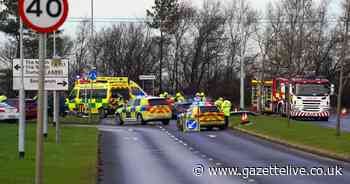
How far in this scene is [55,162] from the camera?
711 inches

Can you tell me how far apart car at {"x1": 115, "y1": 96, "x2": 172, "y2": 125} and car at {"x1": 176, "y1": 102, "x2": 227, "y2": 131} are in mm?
5193

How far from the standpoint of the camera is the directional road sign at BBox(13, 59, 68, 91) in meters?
20.1

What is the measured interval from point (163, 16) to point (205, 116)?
4974cm

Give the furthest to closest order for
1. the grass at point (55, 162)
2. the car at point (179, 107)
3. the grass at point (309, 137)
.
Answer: the car at point (179, 107) → the grass at point (309, 137) → the grass at point (55, 162)

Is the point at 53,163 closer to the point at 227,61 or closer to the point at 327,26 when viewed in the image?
the point at 327,26

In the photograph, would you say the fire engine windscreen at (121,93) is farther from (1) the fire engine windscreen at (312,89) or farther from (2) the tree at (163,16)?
(2) the tree at (163,16)

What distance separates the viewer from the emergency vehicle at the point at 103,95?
52.4 meters

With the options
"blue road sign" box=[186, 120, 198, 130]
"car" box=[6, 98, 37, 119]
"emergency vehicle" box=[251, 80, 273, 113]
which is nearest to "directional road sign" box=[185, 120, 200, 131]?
"blue road sign" box=[186, 120, 198, 130]

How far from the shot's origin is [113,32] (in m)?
90.0

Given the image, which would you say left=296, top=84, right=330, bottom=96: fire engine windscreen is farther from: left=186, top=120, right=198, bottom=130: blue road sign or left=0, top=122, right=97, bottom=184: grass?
left=0, top=122, right=97, bottom=184: grass

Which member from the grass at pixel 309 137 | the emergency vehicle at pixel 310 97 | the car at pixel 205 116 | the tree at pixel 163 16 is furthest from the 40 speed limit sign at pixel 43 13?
the tree at pixel 163 16

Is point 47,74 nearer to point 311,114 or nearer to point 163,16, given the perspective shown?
point 311,114

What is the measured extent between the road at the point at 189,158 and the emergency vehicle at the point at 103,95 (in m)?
19.9

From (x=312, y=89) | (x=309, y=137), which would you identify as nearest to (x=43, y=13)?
(x=309, y=137)
